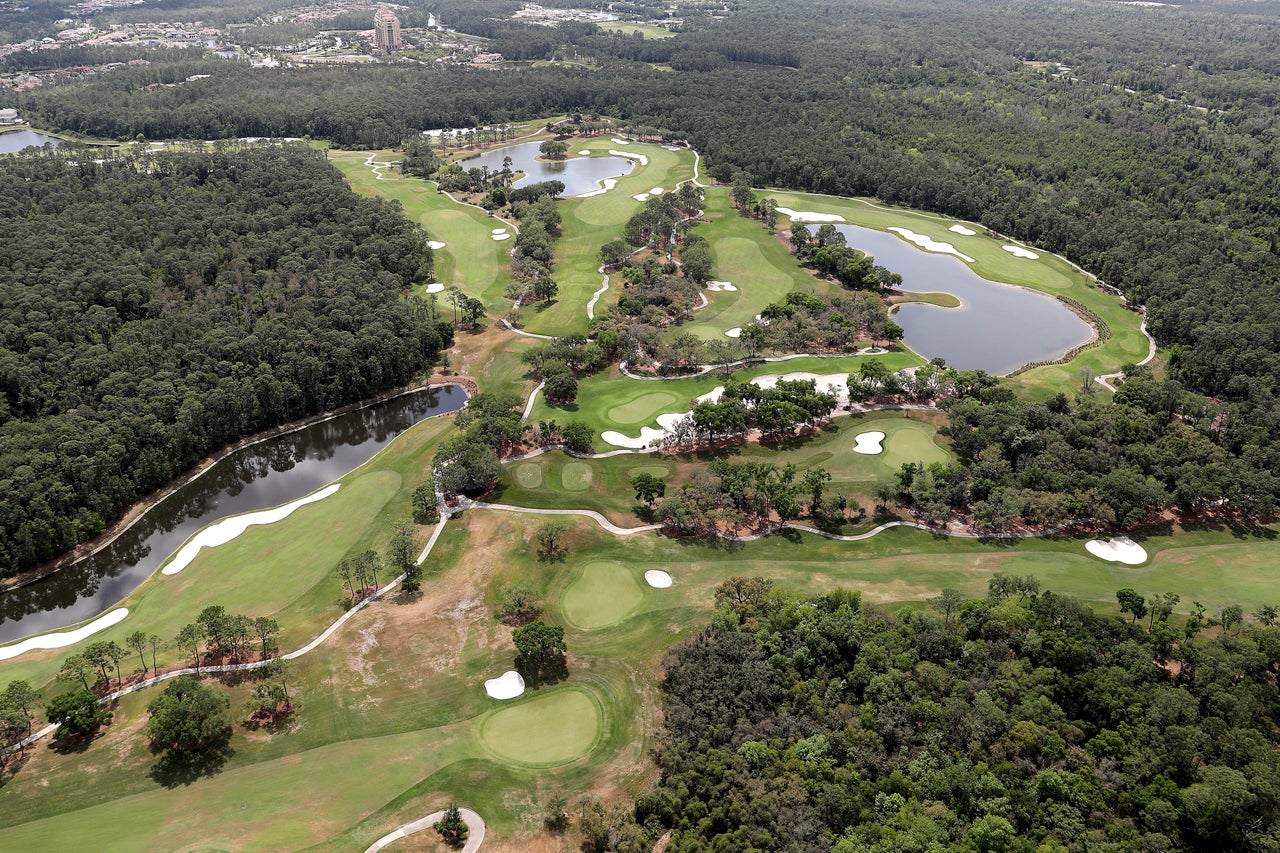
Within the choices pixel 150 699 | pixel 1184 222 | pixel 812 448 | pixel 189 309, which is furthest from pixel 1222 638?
pixel 189 309

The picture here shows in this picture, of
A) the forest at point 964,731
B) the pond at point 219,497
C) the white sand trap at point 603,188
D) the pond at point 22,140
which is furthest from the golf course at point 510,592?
the pond at point 22,140

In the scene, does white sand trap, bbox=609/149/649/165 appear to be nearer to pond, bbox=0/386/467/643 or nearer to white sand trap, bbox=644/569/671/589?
pond, bbox=0/386/467/643

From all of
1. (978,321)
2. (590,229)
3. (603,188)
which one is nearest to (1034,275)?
(978,321)

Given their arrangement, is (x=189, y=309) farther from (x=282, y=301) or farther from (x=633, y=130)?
(x=633, y=130)

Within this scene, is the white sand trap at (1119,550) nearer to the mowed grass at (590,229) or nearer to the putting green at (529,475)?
the putting green at (529,475)

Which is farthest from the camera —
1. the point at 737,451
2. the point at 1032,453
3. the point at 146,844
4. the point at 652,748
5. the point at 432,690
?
the point at 737,451

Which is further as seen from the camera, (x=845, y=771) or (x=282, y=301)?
(x=282, y=301)

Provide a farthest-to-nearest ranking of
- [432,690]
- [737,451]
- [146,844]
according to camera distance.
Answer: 1. [737,451]
2. [432,690]
3. [146,844]
